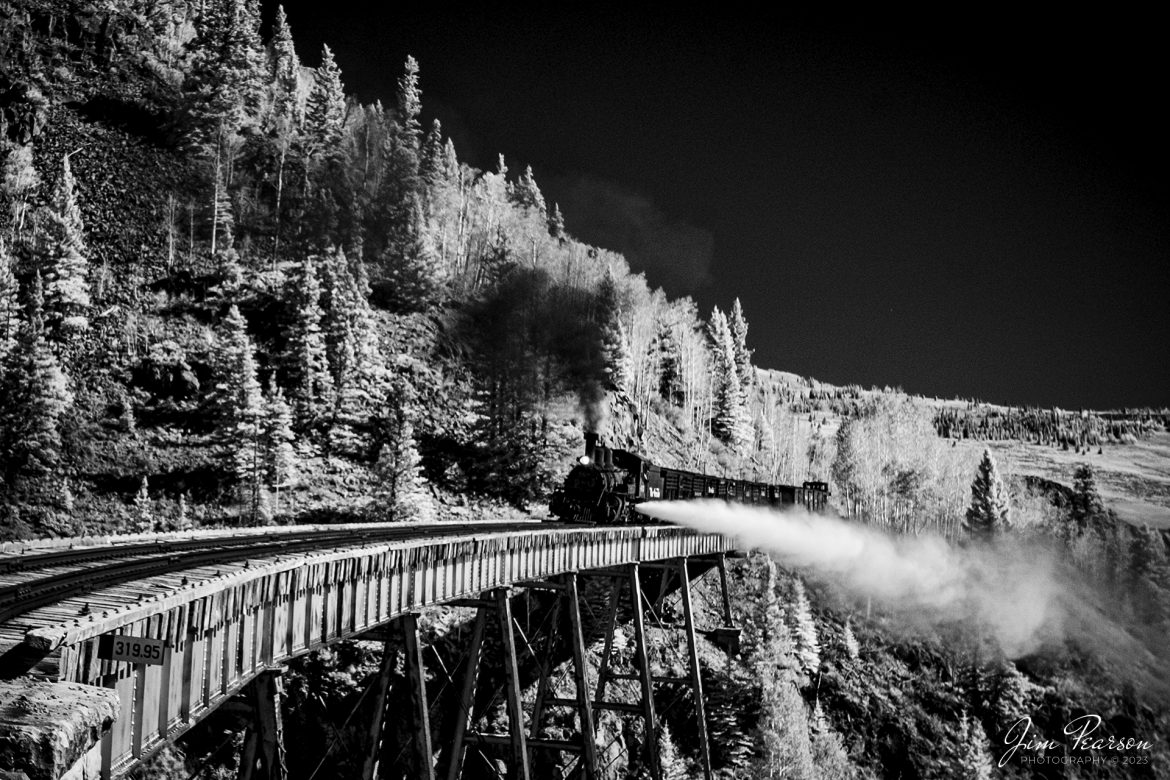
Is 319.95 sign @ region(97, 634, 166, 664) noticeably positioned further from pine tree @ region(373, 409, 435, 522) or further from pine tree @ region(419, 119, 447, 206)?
pine tree @ region(419, 119, 447, 206)


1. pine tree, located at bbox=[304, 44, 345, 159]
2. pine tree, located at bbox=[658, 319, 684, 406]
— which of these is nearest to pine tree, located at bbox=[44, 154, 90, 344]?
pine tree, located at bbox=[304, 44, 345, 159]

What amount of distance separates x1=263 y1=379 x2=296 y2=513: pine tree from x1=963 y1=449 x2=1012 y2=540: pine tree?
56953 mm

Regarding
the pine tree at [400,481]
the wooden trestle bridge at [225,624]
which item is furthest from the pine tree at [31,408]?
the wooden trestle bridge at [225,624]

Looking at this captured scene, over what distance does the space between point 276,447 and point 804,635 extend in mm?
33472

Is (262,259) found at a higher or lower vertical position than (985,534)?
higher

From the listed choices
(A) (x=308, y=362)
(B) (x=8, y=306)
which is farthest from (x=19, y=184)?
(A) (x=308, y=362)

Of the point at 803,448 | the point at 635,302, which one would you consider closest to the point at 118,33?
the point at 635,302

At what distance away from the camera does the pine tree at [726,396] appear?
321 feet

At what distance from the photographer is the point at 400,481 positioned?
2073 inches

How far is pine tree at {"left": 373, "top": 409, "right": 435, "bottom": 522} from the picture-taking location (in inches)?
2056

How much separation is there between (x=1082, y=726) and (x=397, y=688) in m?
43.2

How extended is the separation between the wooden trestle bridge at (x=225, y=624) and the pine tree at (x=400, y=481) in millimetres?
22252

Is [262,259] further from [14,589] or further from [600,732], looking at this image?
[14,589]

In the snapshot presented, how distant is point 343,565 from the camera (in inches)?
634
